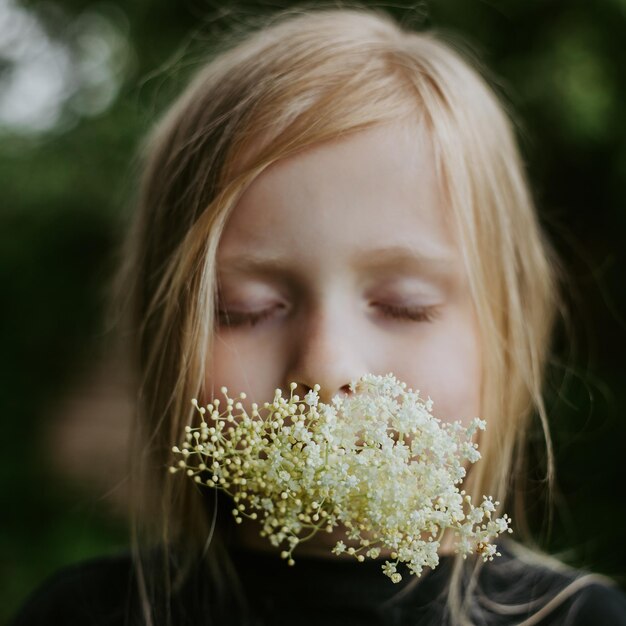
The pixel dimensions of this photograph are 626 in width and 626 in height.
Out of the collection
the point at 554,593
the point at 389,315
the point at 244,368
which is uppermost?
the point at 389,315

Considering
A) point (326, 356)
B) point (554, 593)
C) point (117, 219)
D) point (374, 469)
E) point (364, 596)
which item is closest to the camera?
point (374, 469)

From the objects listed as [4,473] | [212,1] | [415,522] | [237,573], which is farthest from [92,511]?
[415,522]

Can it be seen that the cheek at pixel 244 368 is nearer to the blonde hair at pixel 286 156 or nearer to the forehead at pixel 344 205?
the blonde hair at pixel 286 156

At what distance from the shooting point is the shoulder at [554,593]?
1707 millimetres

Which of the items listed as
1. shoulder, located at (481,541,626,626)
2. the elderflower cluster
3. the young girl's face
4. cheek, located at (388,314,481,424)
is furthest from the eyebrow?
shoulder, located at (481,541,626,626)

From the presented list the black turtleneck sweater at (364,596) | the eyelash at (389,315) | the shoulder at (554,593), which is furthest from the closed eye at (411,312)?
the shoulder at (554,593)

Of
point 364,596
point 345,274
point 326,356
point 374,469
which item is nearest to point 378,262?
point 345,274

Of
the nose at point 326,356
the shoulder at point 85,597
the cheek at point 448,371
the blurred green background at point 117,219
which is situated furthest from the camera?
the blurred green background at point 117,219

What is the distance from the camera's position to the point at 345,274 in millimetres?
1431

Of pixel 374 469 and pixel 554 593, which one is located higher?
pixel 374 469

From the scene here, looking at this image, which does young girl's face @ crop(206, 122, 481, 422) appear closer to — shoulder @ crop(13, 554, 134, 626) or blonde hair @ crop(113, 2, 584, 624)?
blonde hair @ crop(113, 2, 584, 624)

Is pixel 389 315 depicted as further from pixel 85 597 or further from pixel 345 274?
pixel 85 597

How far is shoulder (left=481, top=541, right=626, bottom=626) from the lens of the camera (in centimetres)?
171

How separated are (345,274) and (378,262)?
61mm
